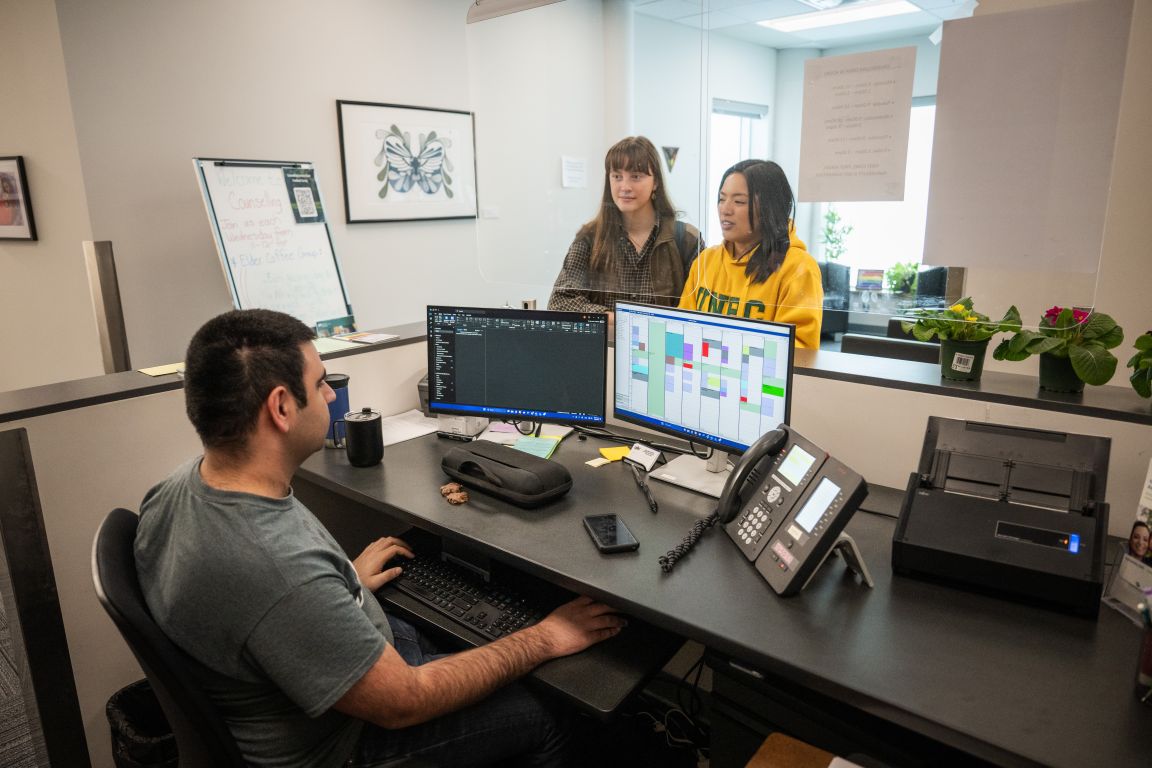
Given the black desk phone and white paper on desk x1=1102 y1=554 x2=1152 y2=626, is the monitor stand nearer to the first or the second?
the black desk phone

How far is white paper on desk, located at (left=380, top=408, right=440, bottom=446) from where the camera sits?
2.12 m

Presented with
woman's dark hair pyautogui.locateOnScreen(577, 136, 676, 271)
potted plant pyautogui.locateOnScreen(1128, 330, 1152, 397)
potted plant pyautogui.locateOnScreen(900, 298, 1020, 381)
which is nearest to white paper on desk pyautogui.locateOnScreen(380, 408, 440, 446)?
woman's dark hair pyautogui.locateOnScreen(577, 136, 676, 271)

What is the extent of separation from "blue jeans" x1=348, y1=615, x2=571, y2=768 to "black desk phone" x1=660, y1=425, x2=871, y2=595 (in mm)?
381

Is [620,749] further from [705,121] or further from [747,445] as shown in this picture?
[705,121]

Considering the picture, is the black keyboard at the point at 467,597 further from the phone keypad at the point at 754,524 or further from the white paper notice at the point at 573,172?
the white paper notice at the point at 573,172

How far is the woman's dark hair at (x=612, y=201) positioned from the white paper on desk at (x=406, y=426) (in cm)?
102

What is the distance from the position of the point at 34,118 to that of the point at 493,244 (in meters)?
2.11

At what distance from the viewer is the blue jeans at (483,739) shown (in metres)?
1.25

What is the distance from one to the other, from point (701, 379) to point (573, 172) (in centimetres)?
193

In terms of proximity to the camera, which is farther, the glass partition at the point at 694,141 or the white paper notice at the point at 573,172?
the white paper notice at the point at 573,172

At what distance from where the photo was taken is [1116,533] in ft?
4.69

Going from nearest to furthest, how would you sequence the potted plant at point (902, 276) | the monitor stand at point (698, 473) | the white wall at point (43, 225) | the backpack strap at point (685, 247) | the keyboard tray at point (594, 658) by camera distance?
the keyboard tray at point (594, 658) → the monitor stand at point (698, 473) → the potted plant at point (902, 276) → the backpack strap at point (685, 247) → the white wall at point (43, 225)

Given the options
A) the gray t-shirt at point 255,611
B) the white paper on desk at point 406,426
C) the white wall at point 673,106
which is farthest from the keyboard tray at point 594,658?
the white wall at point 673,106

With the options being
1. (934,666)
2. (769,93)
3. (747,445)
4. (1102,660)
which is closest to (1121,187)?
(769,93)
